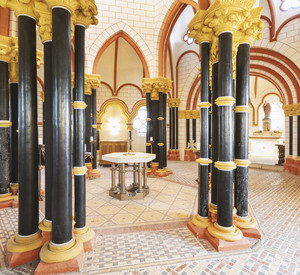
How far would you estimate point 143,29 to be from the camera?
7.62m

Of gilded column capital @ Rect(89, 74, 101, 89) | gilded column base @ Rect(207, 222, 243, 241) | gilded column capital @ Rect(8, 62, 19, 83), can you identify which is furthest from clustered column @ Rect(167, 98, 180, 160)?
gilded column base @ Rect(207, 222, 243, 241)

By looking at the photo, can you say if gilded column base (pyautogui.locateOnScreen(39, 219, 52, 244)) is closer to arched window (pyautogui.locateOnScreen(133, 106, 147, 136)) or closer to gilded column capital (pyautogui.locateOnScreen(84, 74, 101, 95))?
gilded column capital (pyautogui.locateOnScreen(84, 74, 101, 95))

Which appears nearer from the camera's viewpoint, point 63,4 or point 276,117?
point 63,4

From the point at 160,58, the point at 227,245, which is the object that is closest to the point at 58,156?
the point at 227,245

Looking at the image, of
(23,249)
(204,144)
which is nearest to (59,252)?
(23,249)

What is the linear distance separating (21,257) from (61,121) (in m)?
1.79

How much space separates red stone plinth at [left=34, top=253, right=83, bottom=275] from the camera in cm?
220

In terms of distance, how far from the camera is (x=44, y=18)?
2533mm

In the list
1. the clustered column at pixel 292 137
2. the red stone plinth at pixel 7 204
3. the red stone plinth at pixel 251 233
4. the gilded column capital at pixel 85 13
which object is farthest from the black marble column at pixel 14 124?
the clustered column at pixel 292 137

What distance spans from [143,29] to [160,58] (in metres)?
1.26

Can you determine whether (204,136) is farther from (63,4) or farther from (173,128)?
(173,128)

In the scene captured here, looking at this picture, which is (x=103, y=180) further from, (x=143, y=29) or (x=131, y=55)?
(x=131, y=55)

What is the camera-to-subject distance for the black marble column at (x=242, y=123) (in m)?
3.29

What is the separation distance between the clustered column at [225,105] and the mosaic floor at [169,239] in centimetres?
37
